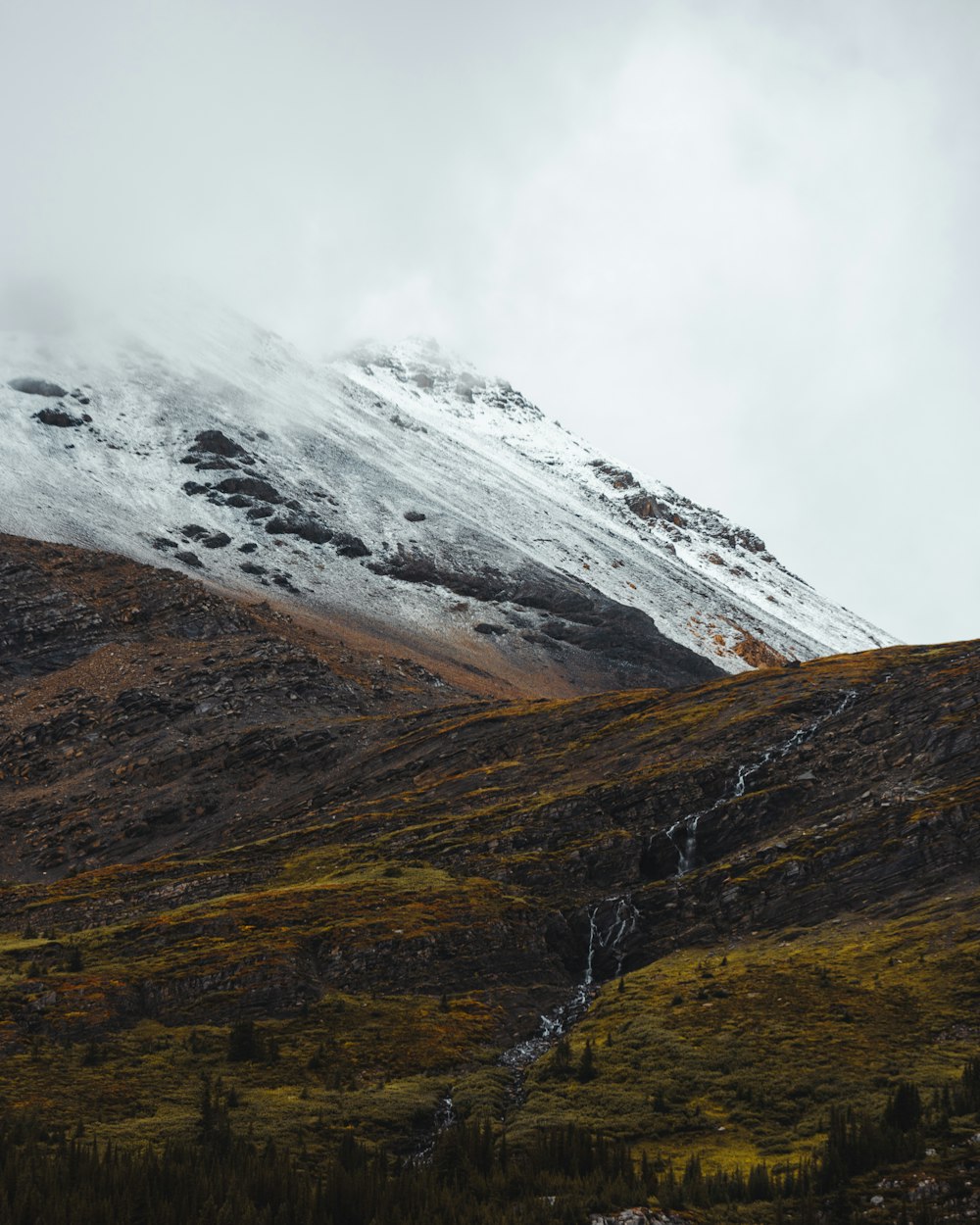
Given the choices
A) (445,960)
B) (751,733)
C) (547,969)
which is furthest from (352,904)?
(751,733)

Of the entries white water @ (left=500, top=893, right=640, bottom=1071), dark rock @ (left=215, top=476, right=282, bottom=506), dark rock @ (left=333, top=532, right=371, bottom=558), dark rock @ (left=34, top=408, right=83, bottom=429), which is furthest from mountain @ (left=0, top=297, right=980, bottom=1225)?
dark rock @ (left=34, top=408, right=83, bottom=429)

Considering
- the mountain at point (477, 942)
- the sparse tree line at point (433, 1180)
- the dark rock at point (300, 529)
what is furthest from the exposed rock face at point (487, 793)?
the dark rock at point (300, 529)

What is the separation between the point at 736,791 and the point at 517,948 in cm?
1908

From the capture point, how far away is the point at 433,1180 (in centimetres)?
2778

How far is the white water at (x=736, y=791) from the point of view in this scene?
60.1 meters

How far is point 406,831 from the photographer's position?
6900cm

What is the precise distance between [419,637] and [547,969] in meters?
105

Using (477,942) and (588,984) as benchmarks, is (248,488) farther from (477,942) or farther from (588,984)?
(588,984)

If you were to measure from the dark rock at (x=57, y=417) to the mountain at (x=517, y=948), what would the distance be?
4350 inches

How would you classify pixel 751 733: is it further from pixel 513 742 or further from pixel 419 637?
pixel 419 637

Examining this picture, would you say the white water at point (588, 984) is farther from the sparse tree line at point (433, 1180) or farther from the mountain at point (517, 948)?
the sparse tree line at point (433, 1180)

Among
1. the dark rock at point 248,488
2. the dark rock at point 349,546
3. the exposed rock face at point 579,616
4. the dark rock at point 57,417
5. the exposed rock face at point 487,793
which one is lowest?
the exposed rock face at point 487,793

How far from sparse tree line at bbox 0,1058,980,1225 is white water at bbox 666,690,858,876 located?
29280 millimetres

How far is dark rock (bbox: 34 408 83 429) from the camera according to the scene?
Result: 19225cm
